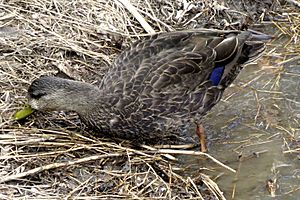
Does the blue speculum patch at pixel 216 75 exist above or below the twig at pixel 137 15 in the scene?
above

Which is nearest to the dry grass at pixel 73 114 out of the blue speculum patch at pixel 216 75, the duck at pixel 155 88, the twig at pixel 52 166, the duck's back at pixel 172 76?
the twig at pixel 52 166

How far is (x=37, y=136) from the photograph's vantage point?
5562 mm

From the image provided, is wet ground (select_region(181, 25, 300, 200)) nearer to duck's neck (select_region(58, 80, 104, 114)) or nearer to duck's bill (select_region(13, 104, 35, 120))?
duck's neck (select_region(58, 80, 104, 114))

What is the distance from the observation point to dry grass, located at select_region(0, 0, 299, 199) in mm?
5133

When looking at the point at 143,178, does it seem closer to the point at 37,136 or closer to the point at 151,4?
the point at 37,136

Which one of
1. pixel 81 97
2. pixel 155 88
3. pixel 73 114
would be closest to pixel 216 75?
pixel 155 88

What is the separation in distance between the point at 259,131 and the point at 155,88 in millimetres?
998

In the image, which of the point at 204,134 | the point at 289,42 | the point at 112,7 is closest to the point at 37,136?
the point at 204,134

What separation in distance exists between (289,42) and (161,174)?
233 cm

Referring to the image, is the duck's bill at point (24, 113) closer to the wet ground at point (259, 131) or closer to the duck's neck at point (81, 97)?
the duck's neck at point (81, 97)

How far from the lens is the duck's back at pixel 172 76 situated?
5387 millimetres

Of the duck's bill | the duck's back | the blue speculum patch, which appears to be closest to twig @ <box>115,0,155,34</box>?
the duck's back

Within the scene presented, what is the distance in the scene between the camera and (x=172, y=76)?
5.44 meters

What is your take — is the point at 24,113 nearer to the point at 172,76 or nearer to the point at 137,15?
the point at 172,76
